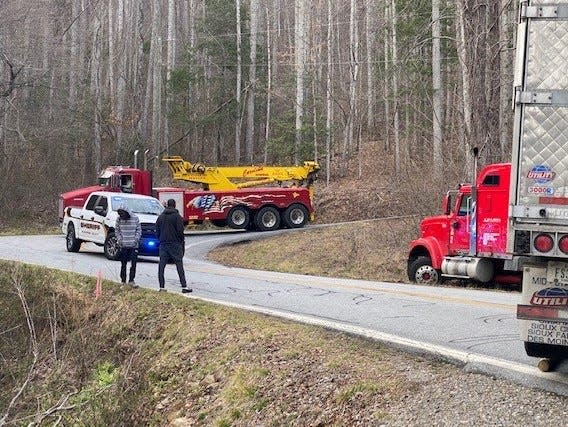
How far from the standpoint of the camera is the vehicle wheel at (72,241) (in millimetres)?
25031

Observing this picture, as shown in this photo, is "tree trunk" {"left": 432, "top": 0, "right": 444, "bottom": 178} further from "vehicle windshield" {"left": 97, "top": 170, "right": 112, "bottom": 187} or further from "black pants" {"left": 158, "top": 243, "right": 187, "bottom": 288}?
"vehicle windshield" {"left": 97, "top": 170, "right": 112, "bottom": 187}

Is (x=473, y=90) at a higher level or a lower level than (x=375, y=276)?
higher

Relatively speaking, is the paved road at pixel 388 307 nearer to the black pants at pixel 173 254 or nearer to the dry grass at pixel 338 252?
the black pants at pixel 173 254

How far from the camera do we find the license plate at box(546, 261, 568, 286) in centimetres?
735

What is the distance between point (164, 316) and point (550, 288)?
8015mm

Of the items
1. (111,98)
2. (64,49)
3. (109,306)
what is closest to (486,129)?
(109,306)

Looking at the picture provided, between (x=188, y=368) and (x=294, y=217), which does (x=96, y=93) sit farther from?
(x=188, y=368)

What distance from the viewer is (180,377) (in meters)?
11.4

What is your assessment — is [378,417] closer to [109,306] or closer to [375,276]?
[109,306]

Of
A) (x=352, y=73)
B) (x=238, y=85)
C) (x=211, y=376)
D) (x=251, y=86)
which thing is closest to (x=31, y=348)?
(x=211, y=376)

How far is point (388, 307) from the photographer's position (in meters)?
13.2

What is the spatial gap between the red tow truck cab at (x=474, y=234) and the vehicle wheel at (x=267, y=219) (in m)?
15.9

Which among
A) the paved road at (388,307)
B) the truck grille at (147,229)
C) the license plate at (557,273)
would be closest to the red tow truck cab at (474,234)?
the paved road at (388,307)

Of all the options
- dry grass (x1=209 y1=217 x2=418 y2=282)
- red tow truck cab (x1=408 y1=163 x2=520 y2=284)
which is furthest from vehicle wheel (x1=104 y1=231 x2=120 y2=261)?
red tow truck cab (x1=408 y1=163 x2=520 y2=284)
